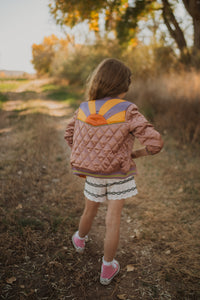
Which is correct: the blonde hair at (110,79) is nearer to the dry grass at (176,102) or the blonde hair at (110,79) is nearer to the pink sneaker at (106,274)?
the pink sneaker at (106,274)

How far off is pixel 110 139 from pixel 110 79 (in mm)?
410

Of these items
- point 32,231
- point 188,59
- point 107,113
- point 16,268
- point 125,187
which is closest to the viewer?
point 107,113

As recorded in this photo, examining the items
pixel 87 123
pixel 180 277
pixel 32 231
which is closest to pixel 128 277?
pixel 180 277

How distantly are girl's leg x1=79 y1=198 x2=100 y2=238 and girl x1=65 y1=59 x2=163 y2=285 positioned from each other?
138mm

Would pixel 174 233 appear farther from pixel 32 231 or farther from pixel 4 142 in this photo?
pixel 4 142

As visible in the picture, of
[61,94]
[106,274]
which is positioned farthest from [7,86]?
[106,274]

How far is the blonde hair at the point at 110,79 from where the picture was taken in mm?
1503

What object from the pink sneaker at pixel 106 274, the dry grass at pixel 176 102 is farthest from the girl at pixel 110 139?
the dry grass at pixel 176 102

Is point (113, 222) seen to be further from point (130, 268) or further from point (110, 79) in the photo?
point (110, 79)

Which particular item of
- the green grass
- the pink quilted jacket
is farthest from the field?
the green grass

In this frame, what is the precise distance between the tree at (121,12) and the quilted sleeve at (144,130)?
1.63 metres

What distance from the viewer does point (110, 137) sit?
145 cm

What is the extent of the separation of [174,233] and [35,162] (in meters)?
2.38

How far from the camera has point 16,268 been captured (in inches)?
71.3
